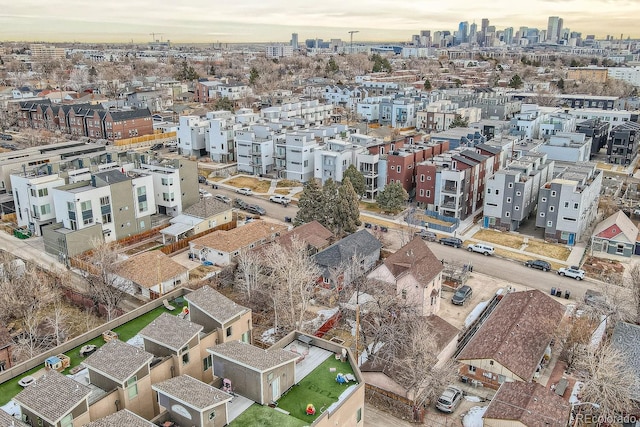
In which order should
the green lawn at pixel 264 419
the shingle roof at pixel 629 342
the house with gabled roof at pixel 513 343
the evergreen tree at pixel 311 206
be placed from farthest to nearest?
the evergreen tree at pixel 311 206 → the house with gabled roof at pixel 513 343 → the shingle roof at pixel 629 342 → the green lawn at pixel 264 419

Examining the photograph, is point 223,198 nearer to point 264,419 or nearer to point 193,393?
point 193,393

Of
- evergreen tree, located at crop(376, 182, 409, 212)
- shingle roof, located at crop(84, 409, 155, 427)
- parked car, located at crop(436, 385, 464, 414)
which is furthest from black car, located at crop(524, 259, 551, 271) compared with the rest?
shingle roof, located at crop(84, 409, 155, 427)

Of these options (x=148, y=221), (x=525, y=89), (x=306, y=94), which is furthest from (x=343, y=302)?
(x=525, y=89)

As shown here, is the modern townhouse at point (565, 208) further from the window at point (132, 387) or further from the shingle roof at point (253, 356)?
the window at point (132, 387)

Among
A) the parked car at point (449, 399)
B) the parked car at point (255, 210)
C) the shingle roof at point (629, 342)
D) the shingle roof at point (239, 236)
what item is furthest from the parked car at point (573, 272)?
the parked car at point (255, 210)

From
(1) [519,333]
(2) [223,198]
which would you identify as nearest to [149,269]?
(2) [223,198]

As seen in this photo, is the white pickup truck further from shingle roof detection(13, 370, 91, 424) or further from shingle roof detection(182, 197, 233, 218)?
shingle roof detection(13, 370, 91, 424)
